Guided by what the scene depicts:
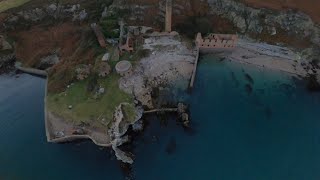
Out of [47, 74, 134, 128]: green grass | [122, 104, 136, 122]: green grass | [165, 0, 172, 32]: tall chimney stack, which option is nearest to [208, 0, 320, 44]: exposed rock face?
[165, 0, 172, 32]: tall chimney stack

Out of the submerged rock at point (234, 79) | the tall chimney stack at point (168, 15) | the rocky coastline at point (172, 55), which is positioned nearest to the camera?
the rocky coastline at point (172, 55)

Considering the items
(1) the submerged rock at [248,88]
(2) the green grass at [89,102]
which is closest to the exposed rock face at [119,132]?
(2) the green grass at [89,102]

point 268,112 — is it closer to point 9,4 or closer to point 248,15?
point 248,15

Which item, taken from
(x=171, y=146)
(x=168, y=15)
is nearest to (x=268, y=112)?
(x=171, y=146)

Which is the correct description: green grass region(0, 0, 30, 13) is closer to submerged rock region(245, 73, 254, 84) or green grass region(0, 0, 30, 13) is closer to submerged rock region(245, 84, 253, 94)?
submerged rock region(245, 73, 254, 84)

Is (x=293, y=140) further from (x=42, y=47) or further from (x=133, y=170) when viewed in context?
(x=42, y=47)

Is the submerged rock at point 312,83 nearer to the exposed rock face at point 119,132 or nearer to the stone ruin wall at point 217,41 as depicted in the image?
the stone ruin wall at point 217,41
